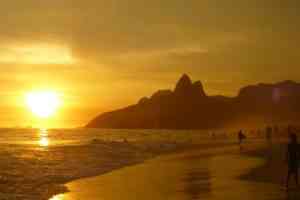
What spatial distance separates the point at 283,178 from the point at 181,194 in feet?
21.0

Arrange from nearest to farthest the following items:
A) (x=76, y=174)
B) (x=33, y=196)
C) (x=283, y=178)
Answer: (x=33, y=196)
(x=283, y=178)
(x=76, y=174)

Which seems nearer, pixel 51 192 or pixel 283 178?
pixel 51 192

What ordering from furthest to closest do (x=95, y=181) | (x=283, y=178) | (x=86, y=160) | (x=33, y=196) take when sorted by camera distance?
1. (x=86, y=160)
2. (x=95, y=181)
3. (x=283, y=178)
4. (x=33, y=196)

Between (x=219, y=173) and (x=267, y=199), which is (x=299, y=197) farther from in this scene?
(x=219, y=173)

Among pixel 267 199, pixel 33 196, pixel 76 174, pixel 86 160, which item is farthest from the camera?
pixel 86 160

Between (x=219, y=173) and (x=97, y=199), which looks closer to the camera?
(x=97, y=199)

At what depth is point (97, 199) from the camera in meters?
17.1

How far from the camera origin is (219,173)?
992 inches

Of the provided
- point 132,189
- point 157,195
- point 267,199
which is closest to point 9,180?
point 132,189

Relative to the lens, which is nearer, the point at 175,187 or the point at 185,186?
the point at 175,187

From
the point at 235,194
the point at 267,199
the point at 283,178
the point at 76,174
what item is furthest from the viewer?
the point at 76,174

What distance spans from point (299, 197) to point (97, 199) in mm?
7209

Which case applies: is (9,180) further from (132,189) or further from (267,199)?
(267,199)

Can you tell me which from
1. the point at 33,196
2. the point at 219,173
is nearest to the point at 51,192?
the point at 33,196
